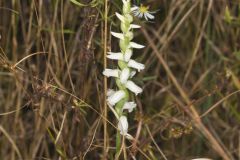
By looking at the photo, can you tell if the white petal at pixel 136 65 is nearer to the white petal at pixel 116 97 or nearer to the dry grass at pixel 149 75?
the white petal at pixel 116 97

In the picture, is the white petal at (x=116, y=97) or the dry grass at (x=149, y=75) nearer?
the white petal at (x=116, y=97)

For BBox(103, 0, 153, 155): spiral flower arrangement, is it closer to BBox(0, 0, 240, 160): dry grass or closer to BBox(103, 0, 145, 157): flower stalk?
BBox(103, 0, 145, 157): flower stalk

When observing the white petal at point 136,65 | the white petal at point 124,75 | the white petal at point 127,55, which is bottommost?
the white petal at point 124,75

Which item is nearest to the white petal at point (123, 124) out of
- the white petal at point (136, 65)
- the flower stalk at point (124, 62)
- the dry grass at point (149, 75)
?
the flower stalk at point (124, 62)

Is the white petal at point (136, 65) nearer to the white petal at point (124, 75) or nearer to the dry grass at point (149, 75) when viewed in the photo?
the white petal at point (124, 75)

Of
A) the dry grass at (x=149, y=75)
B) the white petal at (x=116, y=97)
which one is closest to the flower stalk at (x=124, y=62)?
the white petal at (x=116, y=97)

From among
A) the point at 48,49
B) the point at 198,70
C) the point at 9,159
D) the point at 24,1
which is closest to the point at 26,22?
the point at 24,1

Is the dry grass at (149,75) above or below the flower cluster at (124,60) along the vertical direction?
below

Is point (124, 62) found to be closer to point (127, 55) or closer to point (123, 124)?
point (127, 55)

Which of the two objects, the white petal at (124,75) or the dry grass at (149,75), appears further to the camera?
the dry grass at (149,75)

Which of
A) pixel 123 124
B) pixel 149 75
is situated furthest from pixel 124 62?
pixel 149 75
